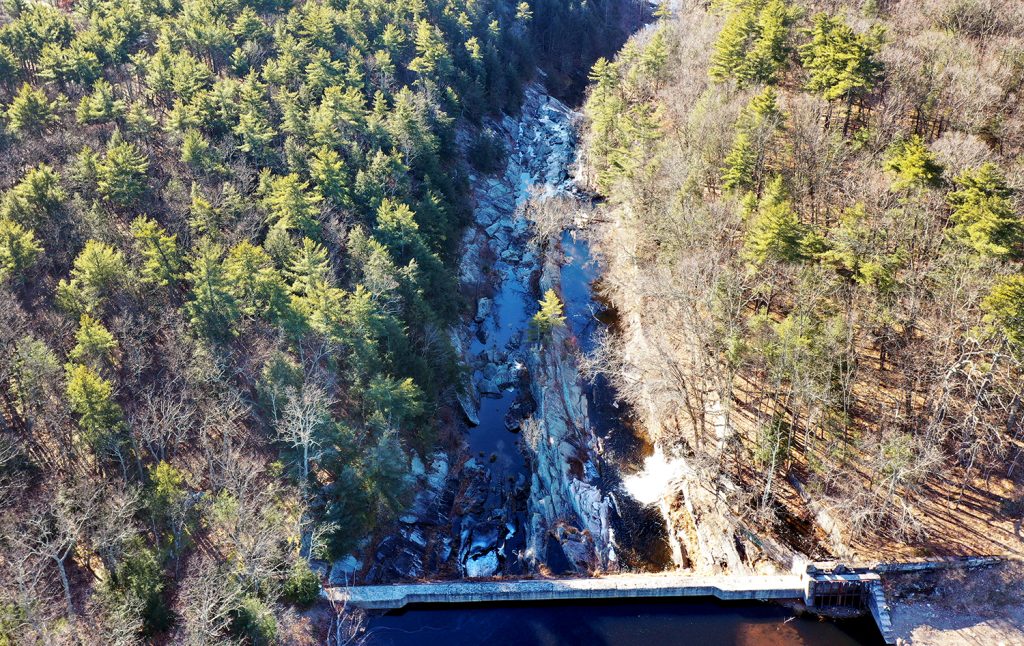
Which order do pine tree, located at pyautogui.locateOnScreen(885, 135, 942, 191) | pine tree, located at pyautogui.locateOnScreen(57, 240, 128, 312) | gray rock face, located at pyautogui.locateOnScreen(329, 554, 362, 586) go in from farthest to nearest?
pine tree, located at pyautogui.locateOnScreen(885, 135, 942, 191) < pine tree, located at pyautogui.locateOnScreen(57, 240, 128, 312) < gray rock face, located at pyautogui.locateOnScreen(329, 554, 362, 586)

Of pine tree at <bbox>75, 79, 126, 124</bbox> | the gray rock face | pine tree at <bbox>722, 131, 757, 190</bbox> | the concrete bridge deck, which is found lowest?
the concrete bridge deck

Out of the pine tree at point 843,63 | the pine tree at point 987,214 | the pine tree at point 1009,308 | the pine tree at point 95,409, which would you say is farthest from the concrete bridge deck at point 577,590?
the pine tree at point 843,63

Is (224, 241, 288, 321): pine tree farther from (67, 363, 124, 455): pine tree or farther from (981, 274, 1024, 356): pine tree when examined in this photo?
(981, 274, 1024, 356): pine tree

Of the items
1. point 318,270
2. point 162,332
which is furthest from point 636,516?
point 162,332

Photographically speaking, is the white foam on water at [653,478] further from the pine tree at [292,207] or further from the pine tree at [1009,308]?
the pine tree at [292,207]

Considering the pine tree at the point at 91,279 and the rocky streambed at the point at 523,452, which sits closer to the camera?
the pine tree at the point at 91,279

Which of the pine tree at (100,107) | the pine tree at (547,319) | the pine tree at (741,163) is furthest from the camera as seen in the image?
the pine tree at (547,319)

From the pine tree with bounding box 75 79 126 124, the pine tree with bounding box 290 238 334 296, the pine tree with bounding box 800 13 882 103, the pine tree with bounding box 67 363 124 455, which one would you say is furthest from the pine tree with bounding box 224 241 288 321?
the pine tree with bounding box 800 13 882 103
